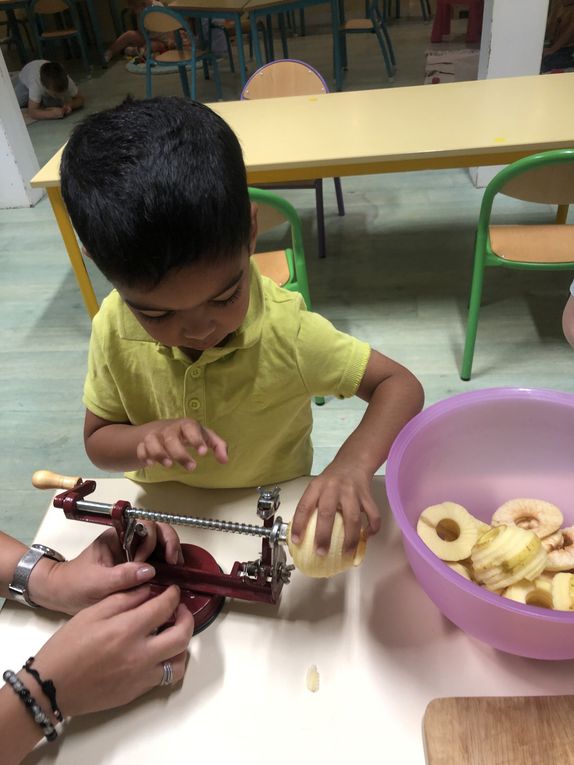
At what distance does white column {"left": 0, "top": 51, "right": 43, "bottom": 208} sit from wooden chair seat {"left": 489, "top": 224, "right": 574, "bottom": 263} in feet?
9.72

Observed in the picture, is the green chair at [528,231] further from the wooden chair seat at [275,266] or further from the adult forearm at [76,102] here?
the adult forearm at [76,102]

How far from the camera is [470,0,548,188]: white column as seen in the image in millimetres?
2783

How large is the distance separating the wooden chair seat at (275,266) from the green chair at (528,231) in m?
0.62

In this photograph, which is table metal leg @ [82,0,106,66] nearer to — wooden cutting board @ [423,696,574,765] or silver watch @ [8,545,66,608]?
silver watch @ [8,545,66,608]

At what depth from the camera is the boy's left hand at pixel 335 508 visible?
59 cm

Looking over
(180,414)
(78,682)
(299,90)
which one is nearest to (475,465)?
(180,414)

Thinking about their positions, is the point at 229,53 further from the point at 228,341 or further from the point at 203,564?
the point at 203,564

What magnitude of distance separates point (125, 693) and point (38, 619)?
0.17 metres

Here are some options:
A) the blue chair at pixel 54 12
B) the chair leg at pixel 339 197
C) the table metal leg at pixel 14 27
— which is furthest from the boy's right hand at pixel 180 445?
the table metal leg at pixel 14 27

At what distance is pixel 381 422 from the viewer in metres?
0.78

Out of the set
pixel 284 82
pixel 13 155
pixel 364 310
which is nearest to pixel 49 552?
pixel 364 310

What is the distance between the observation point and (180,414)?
33.5 inches

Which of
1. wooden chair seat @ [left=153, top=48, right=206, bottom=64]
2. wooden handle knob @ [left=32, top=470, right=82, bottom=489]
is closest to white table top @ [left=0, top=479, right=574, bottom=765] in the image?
wooden handle knob @ [left=32, top=470, right=82, bottom=489]

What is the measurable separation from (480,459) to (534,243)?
138 cm
